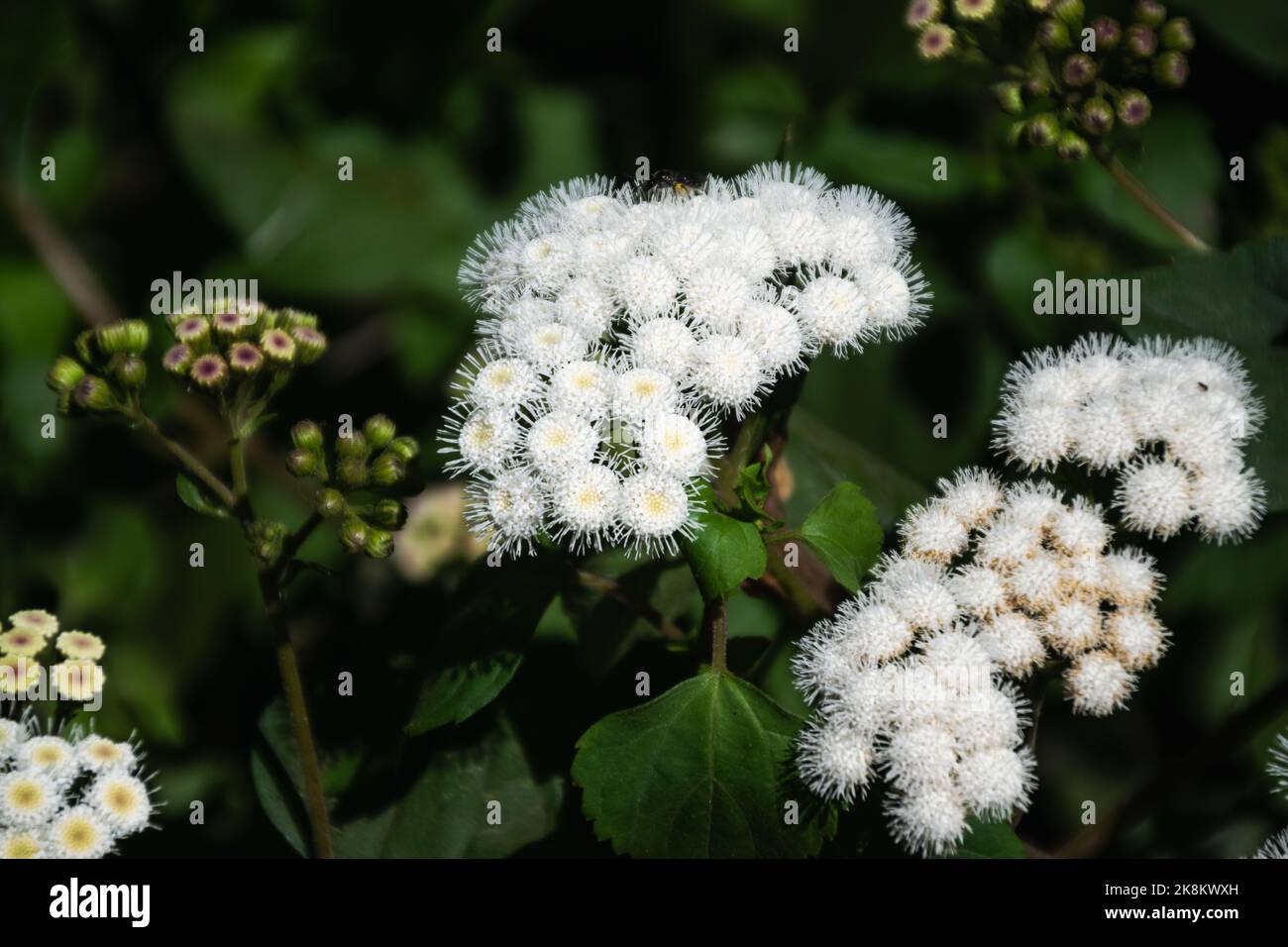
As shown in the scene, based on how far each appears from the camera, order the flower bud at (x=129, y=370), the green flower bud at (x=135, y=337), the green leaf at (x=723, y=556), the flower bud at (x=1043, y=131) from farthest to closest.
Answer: the flower bud at (x=1043, y=131) → the green flower bud at (x=135, y=337) → the flower bud at (x=129, y=370) → the green leaf at (x=723, y=556)

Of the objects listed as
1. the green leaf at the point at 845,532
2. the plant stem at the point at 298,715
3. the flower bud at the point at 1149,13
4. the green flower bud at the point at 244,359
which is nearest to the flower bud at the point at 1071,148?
the flower bud at the point at 1149,13

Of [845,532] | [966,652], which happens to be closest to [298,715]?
[845,532]

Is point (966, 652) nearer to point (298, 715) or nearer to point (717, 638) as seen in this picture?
point (717, 638)

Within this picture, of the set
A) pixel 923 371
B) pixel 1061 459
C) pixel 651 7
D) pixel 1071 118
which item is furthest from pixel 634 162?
pixel 1061 459

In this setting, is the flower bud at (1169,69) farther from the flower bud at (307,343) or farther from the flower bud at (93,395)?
the flower bud at (93,395)

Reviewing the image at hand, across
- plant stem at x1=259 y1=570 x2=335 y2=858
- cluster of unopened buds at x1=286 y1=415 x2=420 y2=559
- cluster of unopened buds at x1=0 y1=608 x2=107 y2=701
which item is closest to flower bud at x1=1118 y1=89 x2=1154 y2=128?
cluster of unopened buds at x1=286 y1=415 x2=420 y2=559

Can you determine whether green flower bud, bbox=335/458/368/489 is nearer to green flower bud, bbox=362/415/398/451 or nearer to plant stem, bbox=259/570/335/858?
green flower bud, bbox=362/415/398/451

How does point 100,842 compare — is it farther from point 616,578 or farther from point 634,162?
point 634,162

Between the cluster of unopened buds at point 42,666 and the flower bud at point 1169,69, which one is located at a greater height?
the flower bud at point 1169,69
